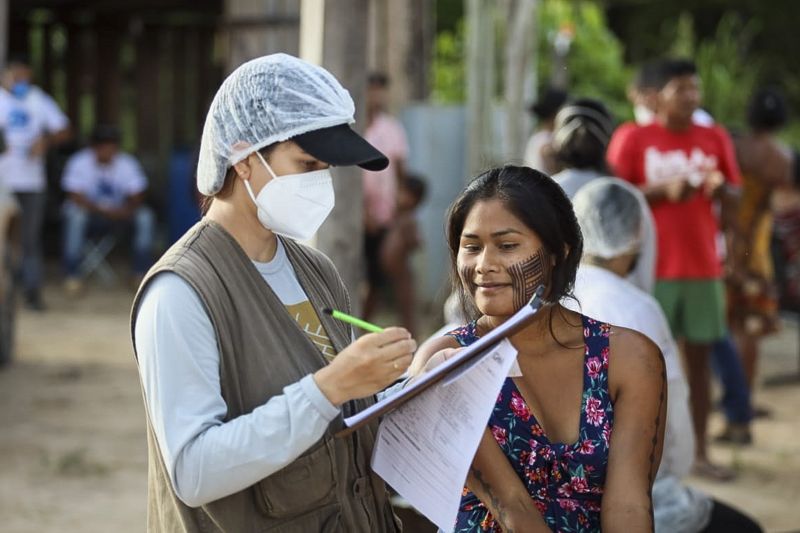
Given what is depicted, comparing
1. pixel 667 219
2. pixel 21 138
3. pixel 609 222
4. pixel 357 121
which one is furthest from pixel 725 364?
pixel 21 138

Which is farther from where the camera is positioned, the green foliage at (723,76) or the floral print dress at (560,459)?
the green foliage at (723,76)

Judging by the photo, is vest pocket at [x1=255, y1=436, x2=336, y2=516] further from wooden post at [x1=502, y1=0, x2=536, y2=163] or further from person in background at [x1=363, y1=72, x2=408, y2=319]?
wooden post at [x1=502, y1=0, x2=536, y2=163]

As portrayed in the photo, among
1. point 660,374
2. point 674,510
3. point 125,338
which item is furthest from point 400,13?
point 660,374

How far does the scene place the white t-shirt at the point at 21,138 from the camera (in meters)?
10.9

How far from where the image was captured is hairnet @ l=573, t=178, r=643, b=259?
173 inches

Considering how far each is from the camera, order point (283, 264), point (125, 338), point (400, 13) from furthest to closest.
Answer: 1. point (400, 13)
2. point (125, 338)
3. point (283, 264)

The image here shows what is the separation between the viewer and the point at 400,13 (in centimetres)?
1231

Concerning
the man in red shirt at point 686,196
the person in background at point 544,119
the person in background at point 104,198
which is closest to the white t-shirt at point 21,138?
the person in background at point 104,198

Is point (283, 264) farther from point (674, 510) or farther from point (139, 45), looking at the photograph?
point (139, 45)

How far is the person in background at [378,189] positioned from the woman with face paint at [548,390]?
6.38 metres

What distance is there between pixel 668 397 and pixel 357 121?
1.67m

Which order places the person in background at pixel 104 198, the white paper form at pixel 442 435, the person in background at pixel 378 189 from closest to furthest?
1. the white paper form at pixel 442 435
2. the person in background at pixel 378 189
3. the person in background at pixel 104 198

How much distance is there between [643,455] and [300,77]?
1.13 metres

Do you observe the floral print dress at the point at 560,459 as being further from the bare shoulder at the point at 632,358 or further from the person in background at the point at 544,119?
the person in background at the point at 544,119
